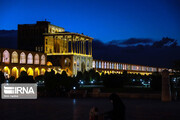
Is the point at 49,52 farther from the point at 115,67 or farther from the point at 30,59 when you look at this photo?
the point at 115,67

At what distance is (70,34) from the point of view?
92312 millimetres

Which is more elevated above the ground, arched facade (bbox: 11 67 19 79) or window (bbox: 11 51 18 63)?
window (bbox: 11 51 18 63)

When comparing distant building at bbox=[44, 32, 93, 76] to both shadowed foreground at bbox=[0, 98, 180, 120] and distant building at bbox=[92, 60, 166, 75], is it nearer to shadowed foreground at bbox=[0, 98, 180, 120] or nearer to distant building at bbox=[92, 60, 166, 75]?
distant building at bbox=[92, 60, 166, 75]

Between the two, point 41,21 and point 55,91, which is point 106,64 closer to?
point 41,21

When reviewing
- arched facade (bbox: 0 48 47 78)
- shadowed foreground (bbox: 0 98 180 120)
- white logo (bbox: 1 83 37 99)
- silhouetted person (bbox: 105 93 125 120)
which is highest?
arched facade (bbox: 0 48 47 78)

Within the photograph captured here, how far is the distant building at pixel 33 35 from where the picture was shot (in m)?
97.9

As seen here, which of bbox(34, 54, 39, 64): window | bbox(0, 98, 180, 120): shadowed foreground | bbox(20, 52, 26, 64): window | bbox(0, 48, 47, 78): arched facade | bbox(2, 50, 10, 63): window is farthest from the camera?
bbox(34, 54, 39, 64): window

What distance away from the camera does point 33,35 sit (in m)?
98.6

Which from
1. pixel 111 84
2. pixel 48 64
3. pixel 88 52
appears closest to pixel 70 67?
pixel 48 64

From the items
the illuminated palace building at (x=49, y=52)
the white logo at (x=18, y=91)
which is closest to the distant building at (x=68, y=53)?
the illuminated palace building at (x=49, y=52)

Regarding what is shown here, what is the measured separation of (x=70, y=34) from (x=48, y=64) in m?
11.0

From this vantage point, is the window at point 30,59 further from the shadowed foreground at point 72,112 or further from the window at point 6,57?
the shadowed foreground at point 72,112

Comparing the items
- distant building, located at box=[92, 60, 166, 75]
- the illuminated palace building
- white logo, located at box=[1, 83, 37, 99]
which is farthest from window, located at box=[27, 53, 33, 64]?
white logo, located at box=[1, 83, 37, 99]

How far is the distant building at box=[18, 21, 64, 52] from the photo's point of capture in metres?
97.9
